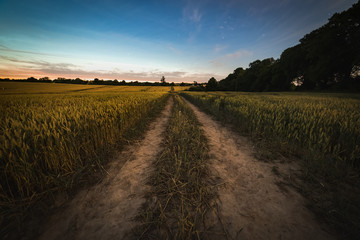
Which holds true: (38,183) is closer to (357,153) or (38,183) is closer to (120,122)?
(120,122)

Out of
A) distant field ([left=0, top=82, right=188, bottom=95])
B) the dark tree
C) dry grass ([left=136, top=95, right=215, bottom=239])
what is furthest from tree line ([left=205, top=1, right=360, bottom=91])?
distant field ([left=0, top=82, right=188, bottom=95])

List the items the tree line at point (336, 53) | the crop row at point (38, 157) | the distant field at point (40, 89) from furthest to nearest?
the distant field at point (40, 89) → the tree line at point (336, 53) → the crop row at point (38, 157)

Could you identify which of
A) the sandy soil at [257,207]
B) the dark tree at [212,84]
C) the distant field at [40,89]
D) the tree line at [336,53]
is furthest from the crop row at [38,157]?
the dark tree at [212,84]

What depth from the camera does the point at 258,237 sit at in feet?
4.94

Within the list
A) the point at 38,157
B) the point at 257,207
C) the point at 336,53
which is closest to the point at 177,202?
the point at 257,207

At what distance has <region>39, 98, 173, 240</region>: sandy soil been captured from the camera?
1534 mm

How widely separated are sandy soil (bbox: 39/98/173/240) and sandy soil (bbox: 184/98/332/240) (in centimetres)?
122

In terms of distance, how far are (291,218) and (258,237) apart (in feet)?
2.14

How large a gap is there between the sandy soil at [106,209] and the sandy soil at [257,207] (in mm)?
1216

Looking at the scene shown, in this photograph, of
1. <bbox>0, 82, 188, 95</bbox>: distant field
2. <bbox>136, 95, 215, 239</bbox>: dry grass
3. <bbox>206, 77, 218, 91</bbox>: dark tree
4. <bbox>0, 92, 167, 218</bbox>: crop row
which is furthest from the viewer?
<bbox>206, 77, 218, 91</bbox>: dark tree

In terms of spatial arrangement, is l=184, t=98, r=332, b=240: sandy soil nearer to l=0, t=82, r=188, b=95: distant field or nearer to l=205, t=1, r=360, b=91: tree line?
l=0, t=82, r=188, b=95: distant field

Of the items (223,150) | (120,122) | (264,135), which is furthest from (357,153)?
(120,122)

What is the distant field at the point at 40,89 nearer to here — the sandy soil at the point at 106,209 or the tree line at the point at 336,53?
the sandy soil at the point at 106,209

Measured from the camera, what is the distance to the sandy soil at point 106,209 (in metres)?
1.53
